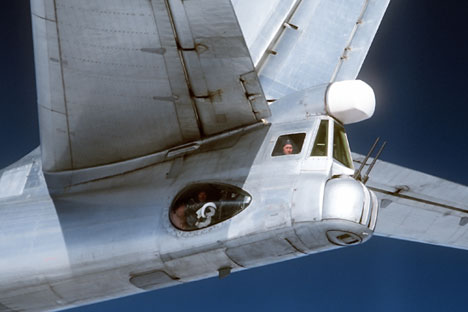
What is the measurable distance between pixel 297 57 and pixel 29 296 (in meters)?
6.07

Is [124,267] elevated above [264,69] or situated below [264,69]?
below

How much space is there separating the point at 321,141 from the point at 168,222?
228 cm

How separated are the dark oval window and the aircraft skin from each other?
85mm

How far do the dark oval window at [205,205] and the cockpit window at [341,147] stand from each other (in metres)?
1.27

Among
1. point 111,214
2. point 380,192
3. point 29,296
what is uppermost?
point 380,192

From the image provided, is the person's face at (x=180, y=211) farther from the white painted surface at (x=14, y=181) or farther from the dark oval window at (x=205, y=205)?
the white painted surface at (x=14, y=181)

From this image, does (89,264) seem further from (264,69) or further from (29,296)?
(264,69)

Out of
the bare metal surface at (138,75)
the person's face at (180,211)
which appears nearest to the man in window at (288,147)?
the bare metal surface at (138,75)

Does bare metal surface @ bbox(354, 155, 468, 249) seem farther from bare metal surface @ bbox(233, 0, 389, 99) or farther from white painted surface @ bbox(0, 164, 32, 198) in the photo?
white painted surface @ bbox(0, 164, 32, 198)

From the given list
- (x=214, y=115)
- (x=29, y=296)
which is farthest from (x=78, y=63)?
(x=29, y=296)

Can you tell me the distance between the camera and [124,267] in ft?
29.3

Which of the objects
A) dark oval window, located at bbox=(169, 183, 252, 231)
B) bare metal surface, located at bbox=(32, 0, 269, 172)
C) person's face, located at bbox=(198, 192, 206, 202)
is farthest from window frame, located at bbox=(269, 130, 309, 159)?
person's face, located at bbox=(198, 192, 206, 202)

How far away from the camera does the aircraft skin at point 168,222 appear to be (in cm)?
795

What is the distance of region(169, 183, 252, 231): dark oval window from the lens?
331 inches
